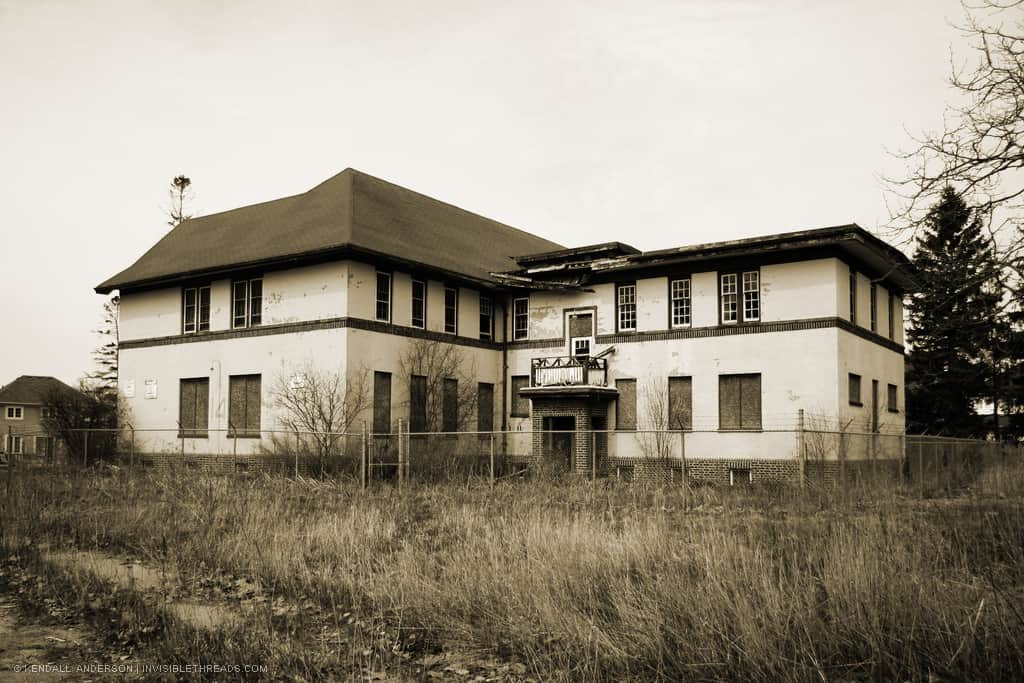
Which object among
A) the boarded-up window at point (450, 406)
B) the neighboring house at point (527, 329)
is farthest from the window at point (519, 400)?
the boarded-up window at point (450, 406)

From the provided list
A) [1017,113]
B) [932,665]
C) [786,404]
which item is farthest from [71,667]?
[786,404]

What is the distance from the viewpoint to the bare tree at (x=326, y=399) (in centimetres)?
Result: 2962

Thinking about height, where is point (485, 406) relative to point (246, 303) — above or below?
below

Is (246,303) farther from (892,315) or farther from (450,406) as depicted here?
(892,315)

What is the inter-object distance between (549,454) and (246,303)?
13.0 metres

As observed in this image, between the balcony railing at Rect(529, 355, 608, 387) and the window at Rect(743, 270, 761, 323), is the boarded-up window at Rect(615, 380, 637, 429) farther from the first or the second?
the window at Rect(743, 270, 761, 323)

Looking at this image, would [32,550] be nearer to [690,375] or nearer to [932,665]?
[932,665]

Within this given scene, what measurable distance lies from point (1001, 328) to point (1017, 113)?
5.65m

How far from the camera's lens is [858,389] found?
101ft

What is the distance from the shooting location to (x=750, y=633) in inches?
268

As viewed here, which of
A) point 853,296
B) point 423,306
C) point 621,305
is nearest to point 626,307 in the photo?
point 621,305

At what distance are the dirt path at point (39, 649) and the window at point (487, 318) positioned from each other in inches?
1059

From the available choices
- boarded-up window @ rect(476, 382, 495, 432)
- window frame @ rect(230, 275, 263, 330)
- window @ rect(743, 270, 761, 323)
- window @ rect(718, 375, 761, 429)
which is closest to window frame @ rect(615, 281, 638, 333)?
window @ rect(743, 270, 761, 323)

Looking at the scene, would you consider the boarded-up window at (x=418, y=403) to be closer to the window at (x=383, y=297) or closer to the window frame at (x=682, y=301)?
the window at (x=383, y=297)
